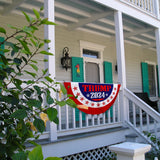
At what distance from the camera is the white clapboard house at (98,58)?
3.79m

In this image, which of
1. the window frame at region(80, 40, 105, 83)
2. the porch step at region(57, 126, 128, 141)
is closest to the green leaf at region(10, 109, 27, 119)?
the porch step at region(57, 126, 128, 141)

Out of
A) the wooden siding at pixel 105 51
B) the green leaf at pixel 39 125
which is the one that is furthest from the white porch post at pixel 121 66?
the green leaf at pixel 39 125

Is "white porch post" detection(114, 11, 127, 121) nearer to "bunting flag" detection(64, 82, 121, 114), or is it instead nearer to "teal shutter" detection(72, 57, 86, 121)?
"bunting flag" detection(64, 82, 121, 114)

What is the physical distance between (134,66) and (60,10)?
426 centimetres

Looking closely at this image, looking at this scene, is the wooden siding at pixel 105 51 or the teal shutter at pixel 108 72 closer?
the wooden siding at pixel 105 51

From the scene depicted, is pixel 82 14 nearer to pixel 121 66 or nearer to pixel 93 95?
pixel 121 66

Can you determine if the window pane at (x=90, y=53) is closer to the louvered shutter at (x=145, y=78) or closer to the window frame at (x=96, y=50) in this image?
the window frame at (x=96, y=50)

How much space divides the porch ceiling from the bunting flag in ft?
6.22

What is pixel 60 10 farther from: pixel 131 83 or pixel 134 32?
pixel 131 83

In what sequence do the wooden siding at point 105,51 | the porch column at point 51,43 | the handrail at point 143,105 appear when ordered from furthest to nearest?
the wooden siding at point 105,51 < the handrail at point 143,105 < the porch column at point 51,43

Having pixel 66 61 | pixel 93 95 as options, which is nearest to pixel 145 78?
pixel 66 61

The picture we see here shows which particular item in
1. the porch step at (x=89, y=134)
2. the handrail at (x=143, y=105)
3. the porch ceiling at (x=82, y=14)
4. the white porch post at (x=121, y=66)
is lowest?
the porch step at (x=89, y=134)

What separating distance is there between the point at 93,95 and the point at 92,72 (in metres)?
2.76

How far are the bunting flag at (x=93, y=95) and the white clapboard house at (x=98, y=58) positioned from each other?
0.17 metres
